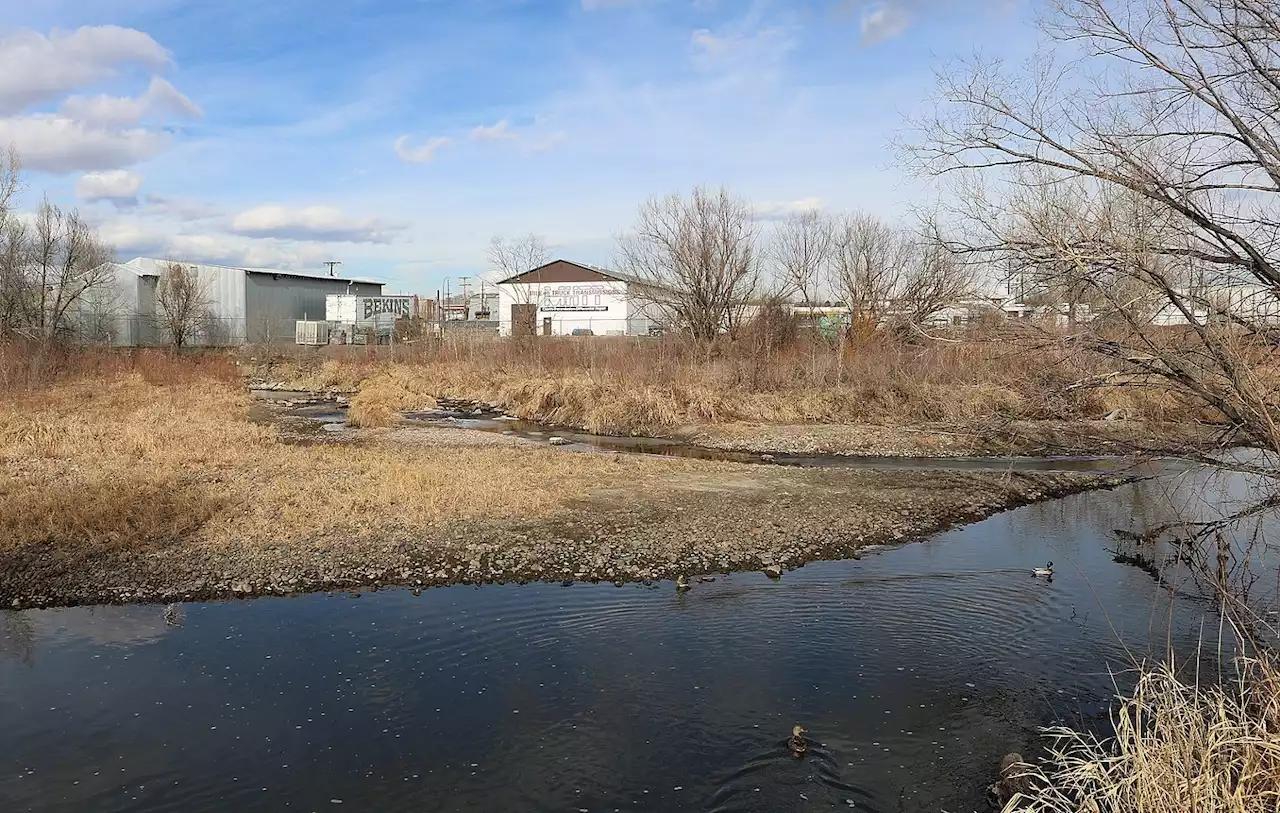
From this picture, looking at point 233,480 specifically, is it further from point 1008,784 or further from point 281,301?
point 281,301

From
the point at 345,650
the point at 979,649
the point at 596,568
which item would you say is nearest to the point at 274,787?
the point at 345,650

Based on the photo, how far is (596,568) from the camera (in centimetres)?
1080

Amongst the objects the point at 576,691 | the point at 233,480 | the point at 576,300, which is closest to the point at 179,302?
the point at 576,300

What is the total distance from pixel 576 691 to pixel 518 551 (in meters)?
3.99

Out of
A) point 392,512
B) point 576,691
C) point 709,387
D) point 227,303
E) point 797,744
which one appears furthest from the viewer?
point 227,303

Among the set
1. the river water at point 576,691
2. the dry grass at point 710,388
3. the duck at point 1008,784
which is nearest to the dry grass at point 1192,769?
the duck at point 1008,784

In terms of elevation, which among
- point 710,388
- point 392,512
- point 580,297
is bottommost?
point 392,512

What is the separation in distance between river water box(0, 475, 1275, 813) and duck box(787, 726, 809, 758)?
3.8 inches

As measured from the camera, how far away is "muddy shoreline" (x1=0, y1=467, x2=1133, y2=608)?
10.0 meters

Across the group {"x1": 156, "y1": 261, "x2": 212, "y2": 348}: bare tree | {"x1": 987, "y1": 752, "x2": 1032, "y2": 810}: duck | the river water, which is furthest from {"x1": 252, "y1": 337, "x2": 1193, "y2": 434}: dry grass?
{"x1": 156, "y1": 261, "x2": 212, "y2": 348}: bare tree

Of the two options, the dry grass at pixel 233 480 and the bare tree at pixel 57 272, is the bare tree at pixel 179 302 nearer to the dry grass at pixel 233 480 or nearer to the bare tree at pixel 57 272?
the bare tree at pixel 57 272

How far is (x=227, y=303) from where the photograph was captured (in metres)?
61.1

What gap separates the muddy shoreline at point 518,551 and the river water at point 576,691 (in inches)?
17.9

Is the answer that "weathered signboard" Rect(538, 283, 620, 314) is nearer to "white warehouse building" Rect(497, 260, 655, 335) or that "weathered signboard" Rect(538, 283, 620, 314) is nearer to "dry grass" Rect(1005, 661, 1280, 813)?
"white warehouse building" Rect(497, 260, 655, 335)
